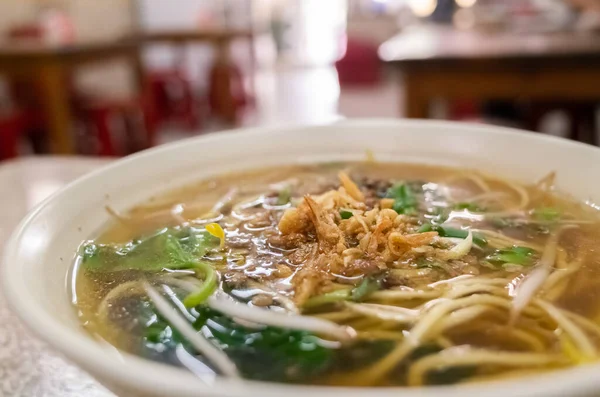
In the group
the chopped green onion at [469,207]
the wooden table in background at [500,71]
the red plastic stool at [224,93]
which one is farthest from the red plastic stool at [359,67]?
the chopped green onion at [469,207]

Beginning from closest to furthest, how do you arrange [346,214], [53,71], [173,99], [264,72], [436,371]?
[436,371], [346,214], [53,71], [173,99], [264,72]

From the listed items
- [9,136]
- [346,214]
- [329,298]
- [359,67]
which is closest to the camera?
[329,298]

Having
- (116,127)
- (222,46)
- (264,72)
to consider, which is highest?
(222,46)

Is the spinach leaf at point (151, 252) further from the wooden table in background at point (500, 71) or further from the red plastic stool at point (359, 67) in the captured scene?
the red plastic stool at point (359, 67)

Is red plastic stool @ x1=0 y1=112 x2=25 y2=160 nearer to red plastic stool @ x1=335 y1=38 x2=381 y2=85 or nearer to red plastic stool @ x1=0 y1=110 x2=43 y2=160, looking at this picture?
red plastic stool @ x1=0 y1=110 x2=43 y2=160

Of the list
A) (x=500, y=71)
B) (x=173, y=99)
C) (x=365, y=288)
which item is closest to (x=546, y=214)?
(x=365, y=288)

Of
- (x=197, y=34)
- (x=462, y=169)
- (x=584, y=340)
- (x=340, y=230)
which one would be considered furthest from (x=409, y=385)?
(x=197, y=34)

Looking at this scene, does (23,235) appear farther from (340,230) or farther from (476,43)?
(476,43)

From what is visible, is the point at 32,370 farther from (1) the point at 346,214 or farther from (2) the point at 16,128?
(2) the point at 16,128
